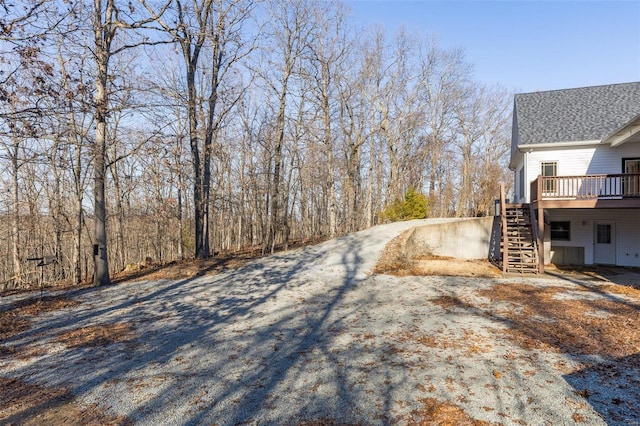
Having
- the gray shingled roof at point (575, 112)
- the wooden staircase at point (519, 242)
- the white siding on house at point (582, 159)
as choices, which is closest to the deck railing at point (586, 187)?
the white siding on house at point (582, 159)

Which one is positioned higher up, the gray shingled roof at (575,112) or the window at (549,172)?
the gray shingled roof at (575,112)

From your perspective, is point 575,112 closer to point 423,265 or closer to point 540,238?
point 540,238

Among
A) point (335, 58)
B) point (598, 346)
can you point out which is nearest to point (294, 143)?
point (335, 58)

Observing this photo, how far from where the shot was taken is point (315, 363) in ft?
15.6

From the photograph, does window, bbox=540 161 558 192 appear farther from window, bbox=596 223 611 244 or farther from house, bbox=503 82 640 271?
window, bbox=596 223 611 244

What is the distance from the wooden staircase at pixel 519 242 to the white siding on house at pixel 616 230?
0.81 m

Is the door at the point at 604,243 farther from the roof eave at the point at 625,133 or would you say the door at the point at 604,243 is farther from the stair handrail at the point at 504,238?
the stair handrail at the point at 504,238

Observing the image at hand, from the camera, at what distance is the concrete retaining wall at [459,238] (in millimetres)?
14664

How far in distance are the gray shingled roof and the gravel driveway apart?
304 inches

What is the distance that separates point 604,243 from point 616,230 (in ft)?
2.10

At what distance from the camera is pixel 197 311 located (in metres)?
7.65

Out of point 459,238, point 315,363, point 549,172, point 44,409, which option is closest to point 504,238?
point 459,238

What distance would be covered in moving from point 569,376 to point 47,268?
20.9 meters

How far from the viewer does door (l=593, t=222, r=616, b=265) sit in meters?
13.5
